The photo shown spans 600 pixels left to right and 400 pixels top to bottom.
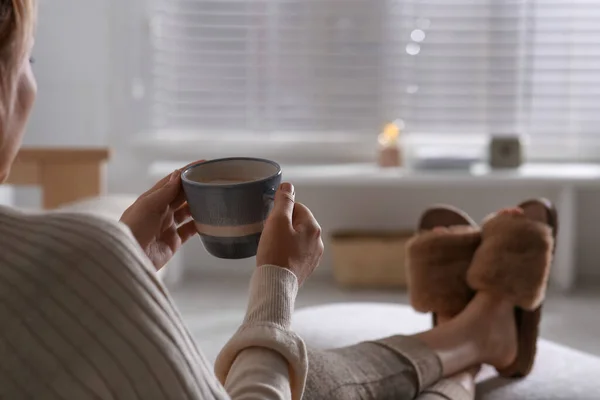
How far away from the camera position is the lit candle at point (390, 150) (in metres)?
3.31

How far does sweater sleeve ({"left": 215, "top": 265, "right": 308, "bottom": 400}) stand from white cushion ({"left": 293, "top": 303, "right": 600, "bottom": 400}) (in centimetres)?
72

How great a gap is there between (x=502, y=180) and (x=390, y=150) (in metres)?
0.44

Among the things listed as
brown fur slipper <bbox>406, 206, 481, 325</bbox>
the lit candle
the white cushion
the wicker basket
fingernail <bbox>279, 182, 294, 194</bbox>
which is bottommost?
the wicker basket

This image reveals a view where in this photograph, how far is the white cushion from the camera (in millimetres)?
1559

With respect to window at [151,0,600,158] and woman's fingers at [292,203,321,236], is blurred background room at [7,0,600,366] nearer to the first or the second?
window at [151,0,600,158]

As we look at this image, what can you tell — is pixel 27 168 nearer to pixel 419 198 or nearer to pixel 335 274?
pixel 335 274

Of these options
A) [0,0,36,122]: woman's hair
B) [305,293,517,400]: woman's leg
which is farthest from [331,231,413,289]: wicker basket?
[0,0,36,122]: woman's hair

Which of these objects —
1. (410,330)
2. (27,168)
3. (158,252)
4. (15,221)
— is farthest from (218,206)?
(27,168)

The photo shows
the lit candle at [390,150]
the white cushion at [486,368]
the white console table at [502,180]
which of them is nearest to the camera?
the white cushion at [486,368]

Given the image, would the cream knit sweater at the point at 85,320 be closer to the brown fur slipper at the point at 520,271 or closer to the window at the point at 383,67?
the brown fur slipper at the point at 520,271

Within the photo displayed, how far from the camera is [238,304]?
305 cm

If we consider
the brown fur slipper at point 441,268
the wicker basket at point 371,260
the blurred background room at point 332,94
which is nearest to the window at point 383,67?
the blurred background room at point 332,94

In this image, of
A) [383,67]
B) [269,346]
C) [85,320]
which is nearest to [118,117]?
[383,67]

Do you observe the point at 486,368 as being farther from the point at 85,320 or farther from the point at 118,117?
the point at 118,117
